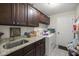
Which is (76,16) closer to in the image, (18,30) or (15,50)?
(15,50)

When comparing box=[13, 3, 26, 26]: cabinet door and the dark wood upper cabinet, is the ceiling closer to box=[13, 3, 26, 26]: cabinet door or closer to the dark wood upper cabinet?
the dark wood upper cabinet

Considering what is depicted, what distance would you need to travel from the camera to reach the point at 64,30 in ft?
5.52

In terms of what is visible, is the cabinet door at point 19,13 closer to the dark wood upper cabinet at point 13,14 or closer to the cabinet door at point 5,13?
the dark wood upper cabinet at point 13,14

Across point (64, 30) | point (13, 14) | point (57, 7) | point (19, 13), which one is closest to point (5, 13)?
point (13, 14)

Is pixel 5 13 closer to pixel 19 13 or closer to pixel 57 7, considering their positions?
pixel 19 13

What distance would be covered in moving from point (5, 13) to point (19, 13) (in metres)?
0.41

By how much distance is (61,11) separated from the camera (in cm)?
165

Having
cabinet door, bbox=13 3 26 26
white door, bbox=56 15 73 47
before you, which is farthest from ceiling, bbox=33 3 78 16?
cabinet door, bbox=13 3 26 26

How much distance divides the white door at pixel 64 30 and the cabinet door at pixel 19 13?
32.7 inches

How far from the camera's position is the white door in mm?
1656

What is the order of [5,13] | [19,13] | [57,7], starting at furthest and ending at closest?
[19,13] < [5,13] < [57,7]

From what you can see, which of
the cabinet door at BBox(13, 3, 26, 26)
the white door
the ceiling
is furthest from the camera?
the cabinet door at BBox(13, 3, 26, 26)

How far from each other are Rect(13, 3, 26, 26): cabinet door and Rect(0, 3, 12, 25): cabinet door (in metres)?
0.14

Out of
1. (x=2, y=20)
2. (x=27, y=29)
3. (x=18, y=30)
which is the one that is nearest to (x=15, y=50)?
(x=2, y=20)
